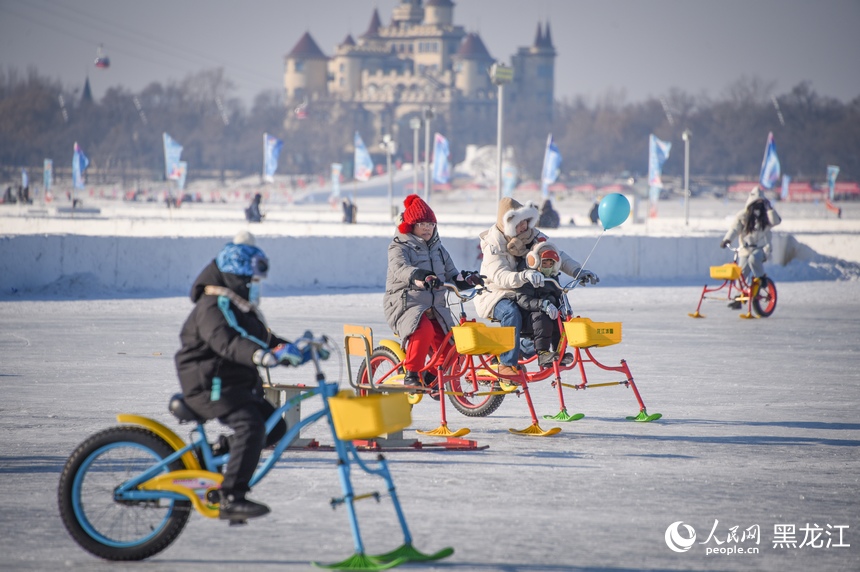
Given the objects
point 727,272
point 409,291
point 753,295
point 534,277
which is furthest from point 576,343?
point 753,295

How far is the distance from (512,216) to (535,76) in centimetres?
16352

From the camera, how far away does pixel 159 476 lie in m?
4.68

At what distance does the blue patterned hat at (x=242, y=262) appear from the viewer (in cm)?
477

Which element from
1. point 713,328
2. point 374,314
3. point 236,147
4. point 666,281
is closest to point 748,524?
point 713,328

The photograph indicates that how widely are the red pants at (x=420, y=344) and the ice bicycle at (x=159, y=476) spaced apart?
9.06 feet

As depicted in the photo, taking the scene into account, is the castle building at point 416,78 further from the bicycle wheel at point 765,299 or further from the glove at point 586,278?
the glove at point 586,278

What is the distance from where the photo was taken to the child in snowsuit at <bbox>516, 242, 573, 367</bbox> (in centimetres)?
792

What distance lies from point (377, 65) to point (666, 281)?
144 metres

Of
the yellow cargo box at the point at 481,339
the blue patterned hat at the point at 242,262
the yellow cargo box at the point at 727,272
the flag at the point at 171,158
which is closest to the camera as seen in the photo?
the blue patterned hat at the point at 242,262

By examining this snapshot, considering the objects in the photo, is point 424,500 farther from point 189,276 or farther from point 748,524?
point 189,276

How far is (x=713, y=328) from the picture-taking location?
14.3m

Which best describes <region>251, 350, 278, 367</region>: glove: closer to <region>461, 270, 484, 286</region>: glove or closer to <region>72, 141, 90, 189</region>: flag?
<region>461, 270, 484, 286</region>: glove

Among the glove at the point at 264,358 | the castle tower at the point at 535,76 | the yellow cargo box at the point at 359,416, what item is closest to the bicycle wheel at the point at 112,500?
the glove at the point at 264,358

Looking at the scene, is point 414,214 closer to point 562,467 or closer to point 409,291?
point 409,291
